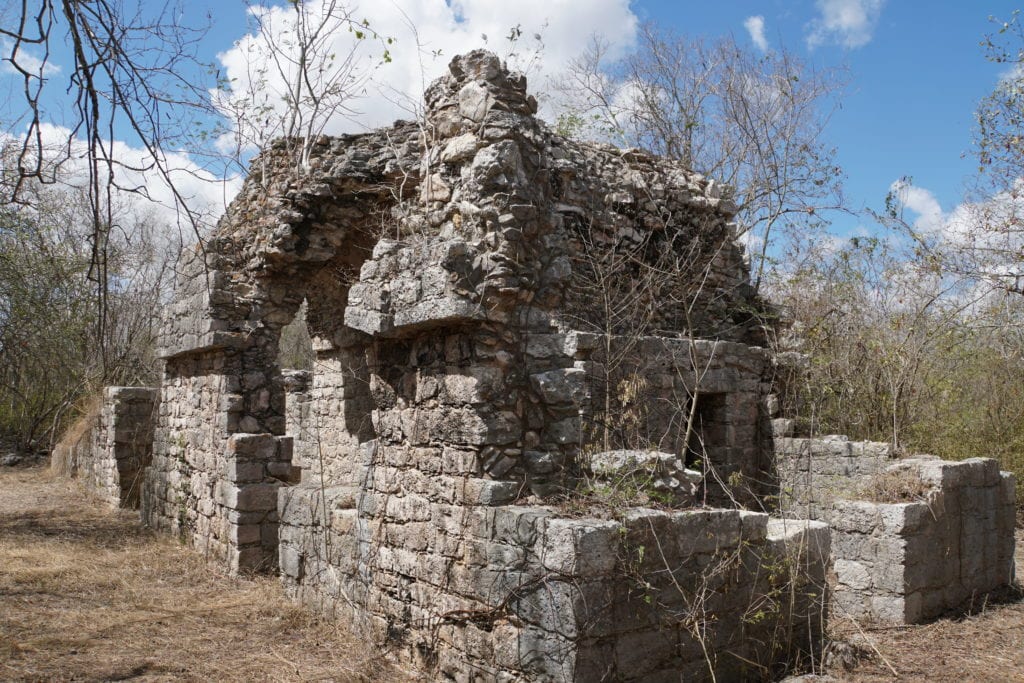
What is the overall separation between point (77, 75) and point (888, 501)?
6.25 meters

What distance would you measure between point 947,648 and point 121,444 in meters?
11.5

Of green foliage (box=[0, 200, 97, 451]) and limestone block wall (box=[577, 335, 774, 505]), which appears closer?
limestone block wall (box=[577, 335, 774, 505])

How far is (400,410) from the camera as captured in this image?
563cm

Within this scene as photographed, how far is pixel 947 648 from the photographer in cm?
557

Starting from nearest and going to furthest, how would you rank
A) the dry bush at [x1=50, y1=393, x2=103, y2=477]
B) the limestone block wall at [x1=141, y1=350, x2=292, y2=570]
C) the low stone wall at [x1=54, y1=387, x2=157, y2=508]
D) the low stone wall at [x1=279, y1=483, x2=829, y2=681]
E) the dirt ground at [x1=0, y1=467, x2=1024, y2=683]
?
the low stone wall at [x1=279, y1=483, x2=829, y2=681] → the dirt ground at [x1=0, y1=467, x2=1024, y2=683] → the limestone block wall at [x1=141, y1=350, x2=292, y2=570] → the low stone wall at [x1=54, y1=387, x2=157, y2=508] → the dry bush at [x1=50, y1=393, x2=103, y2=477]

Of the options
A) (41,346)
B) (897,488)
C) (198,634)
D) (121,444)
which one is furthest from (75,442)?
(897,488)

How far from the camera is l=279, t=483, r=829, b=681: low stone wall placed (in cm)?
406

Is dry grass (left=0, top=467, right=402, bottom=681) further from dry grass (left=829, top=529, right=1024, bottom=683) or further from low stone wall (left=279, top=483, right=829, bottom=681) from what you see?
dry grass (left=829, top=529, right=1024, bottom=683)

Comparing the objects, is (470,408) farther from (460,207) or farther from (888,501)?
(888,501)

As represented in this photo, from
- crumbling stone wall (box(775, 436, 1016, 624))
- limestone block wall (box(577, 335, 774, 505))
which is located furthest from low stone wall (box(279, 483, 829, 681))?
limestone block wall (box(577, 335, 774, 505))

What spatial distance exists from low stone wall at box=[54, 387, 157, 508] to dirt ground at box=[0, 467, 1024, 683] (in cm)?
336

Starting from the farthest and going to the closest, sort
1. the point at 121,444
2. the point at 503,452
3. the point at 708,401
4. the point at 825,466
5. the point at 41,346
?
the point at 41,346, the point at 121,444, the point at 708,401, the point at 825,466, the point at 503,452

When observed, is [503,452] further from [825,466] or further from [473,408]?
[825,466]

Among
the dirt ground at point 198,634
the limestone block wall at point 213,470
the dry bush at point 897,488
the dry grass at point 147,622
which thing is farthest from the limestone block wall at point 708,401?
the limestone block wall at point 213,470
